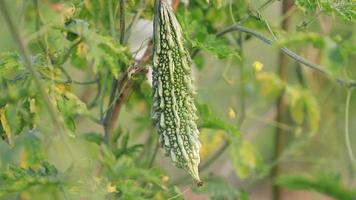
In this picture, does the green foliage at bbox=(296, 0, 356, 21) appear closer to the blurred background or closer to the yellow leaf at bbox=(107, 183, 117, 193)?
the blurred background

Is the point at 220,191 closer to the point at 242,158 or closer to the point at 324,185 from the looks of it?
→ the point at 242,158

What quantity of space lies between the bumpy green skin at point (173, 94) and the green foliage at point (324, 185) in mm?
283

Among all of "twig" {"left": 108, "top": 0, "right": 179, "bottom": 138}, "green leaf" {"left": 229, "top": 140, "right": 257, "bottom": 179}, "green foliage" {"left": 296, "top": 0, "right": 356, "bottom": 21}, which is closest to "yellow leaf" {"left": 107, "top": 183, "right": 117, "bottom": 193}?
"twig" {"left": 108, "top": 0, "right": 179, "bottom": 138}

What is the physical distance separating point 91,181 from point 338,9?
57 centimetres

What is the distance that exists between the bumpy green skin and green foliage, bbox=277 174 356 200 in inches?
11.1

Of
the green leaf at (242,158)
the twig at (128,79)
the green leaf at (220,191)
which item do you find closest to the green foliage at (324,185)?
the twig at (128,79)

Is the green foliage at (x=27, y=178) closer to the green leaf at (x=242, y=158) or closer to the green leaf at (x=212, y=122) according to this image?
the green leaf at (x=212, y=122)

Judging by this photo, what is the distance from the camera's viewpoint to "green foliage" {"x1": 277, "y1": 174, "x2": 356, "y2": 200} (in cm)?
111

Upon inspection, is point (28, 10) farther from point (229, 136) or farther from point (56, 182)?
point (56, 182)

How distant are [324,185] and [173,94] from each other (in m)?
0.40

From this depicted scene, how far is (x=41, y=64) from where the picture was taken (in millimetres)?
1512

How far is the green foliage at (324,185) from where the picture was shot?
3.64 ft

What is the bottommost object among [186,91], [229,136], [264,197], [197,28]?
[264,197]

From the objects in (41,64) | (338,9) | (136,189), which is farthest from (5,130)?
(338,9)
